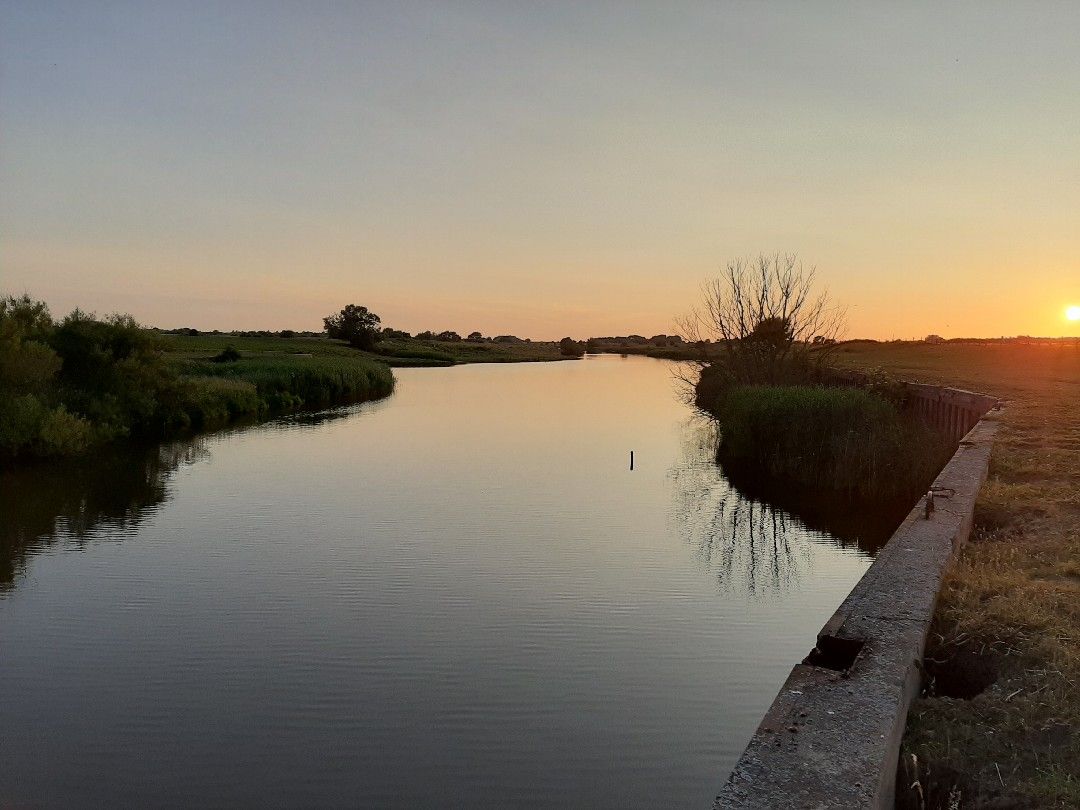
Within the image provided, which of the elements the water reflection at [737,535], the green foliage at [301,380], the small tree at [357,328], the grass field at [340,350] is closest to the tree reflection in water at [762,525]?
the water reflection at [737,535]

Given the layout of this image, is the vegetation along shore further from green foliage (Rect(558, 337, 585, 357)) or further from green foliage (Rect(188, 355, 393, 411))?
green foliage (Rect(558, 337, 585, 357))

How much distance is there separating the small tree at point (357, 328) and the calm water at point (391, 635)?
6498 cm

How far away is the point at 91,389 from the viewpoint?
2366cm

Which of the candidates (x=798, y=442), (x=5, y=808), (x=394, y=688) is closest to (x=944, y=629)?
(x=394, y=688)

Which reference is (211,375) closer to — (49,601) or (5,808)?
(49,601)

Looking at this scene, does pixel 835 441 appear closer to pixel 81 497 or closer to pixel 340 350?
pixel 81 497

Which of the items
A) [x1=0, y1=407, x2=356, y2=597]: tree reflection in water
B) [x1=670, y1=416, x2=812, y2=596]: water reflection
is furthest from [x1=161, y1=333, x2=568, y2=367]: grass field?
[x1=670, y1=416, x2=812, y2=596]: water reflection

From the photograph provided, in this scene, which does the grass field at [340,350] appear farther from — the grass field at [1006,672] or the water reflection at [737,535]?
the grass field at [1006,672]

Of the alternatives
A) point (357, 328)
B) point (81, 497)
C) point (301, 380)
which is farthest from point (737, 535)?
point (357, 328)

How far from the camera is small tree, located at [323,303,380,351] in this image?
82250 mm

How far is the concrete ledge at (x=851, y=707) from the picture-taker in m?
3.22

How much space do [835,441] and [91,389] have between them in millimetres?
18649

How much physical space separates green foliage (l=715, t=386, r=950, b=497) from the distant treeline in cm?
1514

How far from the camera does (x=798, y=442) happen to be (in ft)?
59.1
